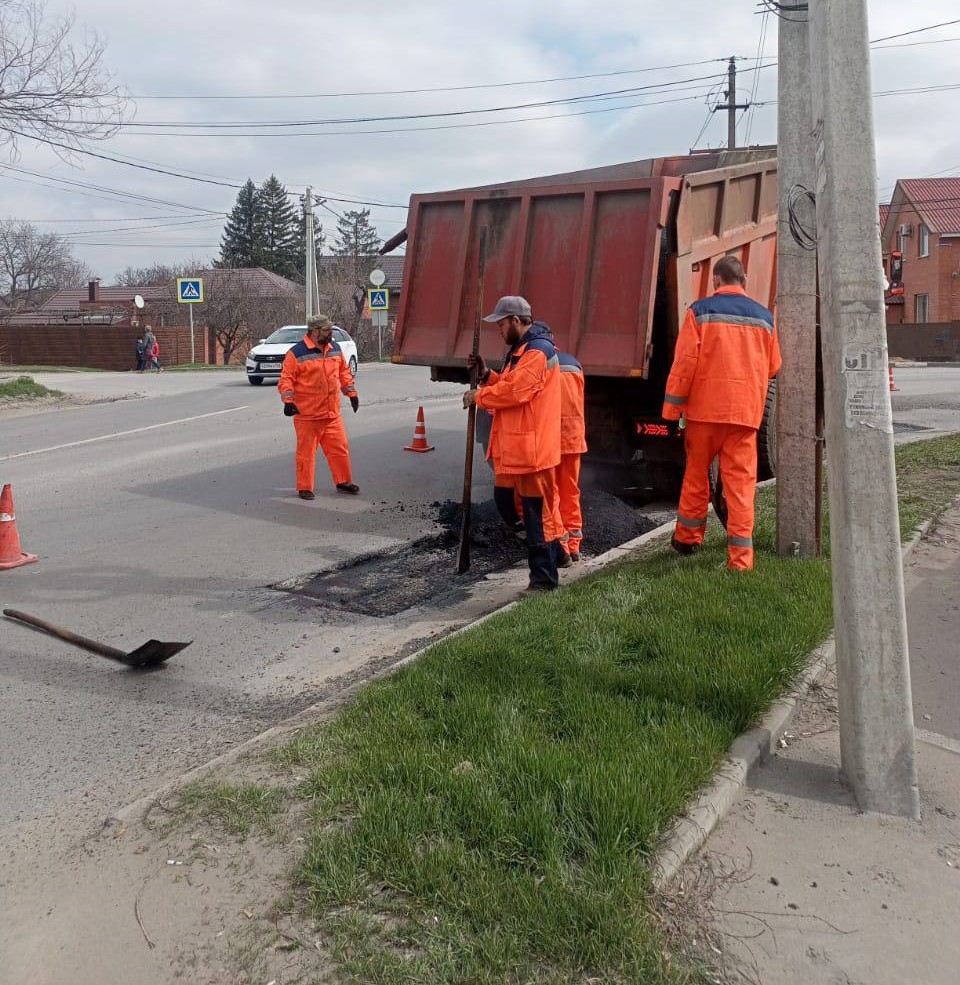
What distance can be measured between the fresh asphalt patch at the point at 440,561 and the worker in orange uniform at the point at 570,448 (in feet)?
→ 1.52

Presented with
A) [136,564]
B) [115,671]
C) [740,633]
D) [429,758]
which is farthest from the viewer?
[136,564]

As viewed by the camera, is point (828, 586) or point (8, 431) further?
point (8, 431)

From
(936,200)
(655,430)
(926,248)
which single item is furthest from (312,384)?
(936,200)

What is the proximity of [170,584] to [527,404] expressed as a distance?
8.70ft

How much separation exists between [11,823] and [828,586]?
4.03 metres

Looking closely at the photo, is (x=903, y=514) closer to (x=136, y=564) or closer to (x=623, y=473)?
(x=623, y=473)

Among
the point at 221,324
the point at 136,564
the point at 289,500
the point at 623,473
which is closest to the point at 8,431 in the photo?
the point at 289,500

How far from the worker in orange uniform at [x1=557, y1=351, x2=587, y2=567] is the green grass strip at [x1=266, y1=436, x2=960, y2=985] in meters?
1.89

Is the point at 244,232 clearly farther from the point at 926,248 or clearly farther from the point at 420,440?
the point at 420,440

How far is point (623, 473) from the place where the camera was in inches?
353

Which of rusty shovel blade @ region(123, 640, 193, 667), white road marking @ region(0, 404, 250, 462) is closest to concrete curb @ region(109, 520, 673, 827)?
rusty shovel blade @ region(123, 640, 193, 667)

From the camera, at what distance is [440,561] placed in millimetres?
7477

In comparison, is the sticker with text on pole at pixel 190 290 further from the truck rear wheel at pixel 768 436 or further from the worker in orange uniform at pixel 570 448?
the worker in orange uniform at pixel 570 448

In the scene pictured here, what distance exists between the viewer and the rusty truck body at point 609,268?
744 cm
